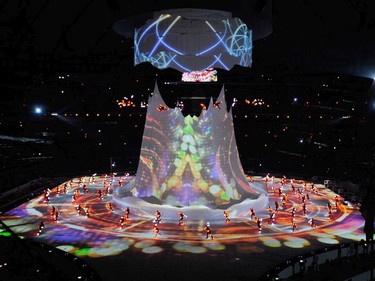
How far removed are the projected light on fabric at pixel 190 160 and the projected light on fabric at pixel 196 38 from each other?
4805 millimetres

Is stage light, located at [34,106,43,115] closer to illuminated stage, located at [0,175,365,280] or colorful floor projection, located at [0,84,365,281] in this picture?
colorful floor projection, located at [0,84,365,281]

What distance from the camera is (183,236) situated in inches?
872

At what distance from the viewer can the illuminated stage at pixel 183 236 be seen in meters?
17.9

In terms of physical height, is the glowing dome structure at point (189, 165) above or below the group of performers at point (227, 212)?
above

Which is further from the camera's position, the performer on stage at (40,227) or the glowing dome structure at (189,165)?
→ the glowing dome structure at (189,165)

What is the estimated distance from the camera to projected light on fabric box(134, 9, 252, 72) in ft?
75.9

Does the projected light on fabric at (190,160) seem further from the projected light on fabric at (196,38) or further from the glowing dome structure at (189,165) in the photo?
the projected light on fabric at (196,38)

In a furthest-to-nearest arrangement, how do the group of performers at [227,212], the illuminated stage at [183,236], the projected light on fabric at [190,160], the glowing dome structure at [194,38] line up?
the projected light on fabric at [190,160] → the group of performers at [227,212] → the glowing dome structure at [194,38] → the illuminated stage at [183,236]

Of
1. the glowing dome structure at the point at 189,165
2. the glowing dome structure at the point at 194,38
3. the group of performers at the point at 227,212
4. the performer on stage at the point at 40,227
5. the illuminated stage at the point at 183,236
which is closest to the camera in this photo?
the illuminated stage at the point at 183,236

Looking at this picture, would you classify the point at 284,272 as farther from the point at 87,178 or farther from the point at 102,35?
the point at 87,178

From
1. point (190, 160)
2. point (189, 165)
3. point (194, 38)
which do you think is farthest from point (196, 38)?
point (189, 165)

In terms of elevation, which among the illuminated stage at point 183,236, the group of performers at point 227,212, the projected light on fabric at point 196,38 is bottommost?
the illuminated stage at point 183,236

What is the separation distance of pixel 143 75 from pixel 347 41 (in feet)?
91.1

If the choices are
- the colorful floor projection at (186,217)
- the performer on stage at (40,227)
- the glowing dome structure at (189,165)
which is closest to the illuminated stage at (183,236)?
the colorful floor projection at (186,217)
